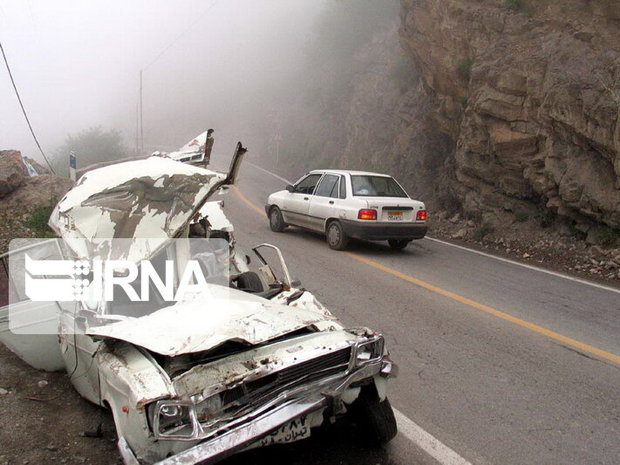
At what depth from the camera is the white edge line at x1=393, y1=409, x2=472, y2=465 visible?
3.20 meters

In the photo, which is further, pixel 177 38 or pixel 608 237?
pixel 177 38

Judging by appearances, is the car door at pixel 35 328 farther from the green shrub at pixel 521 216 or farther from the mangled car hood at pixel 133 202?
the green shrub at pixel 521 216

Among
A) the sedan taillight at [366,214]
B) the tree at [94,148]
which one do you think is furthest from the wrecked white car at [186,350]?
the tree at [94,148]

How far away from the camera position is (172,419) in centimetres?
252

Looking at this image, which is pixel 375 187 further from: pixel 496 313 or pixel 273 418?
pixel 273 418

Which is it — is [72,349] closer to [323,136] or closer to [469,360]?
[469,360]

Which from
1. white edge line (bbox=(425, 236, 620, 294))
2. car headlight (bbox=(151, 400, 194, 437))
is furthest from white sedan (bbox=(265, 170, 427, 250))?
car headlight (bbox=(151, 400, 194, 437))

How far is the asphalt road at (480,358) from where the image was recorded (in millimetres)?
3355

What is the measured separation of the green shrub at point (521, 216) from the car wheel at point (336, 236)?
445cm

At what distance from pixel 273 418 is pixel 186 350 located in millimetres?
607

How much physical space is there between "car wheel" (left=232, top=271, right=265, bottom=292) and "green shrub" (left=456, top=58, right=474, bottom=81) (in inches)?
405

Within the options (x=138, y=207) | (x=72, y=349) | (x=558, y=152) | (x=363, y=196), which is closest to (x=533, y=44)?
(x=558, y=152)

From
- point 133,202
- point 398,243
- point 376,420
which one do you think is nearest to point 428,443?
point 376,420

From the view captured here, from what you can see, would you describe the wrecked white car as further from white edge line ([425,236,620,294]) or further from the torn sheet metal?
white edge line ([425,236,620,294])
